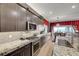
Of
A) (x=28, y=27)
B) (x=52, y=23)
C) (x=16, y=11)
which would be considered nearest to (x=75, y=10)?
(x=52, y=23)

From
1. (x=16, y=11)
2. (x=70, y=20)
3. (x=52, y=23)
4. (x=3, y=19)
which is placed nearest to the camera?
(x=3, y=19)

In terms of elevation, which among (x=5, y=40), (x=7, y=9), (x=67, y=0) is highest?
(x=67, y=0)

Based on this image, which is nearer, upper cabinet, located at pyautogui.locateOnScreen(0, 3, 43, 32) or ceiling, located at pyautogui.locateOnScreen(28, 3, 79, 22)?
upper cabinet, located at pyautogui.locateOnScreen(0, 3, 43, 32)

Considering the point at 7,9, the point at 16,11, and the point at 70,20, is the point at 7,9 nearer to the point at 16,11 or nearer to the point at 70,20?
the point at 16,11

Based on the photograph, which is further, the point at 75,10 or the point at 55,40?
the point at 55,40

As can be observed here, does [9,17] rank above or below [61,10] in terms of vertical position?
below

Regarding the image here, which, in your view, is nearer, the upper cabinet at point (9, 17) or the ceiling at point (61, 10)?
the upper cabinet at point (9, 17)

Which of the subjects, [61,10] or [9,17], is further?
[61,10]

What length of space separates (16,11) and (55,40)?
3.78 meters

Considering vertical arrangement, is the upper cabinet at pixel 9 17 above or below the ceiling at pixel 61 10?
below

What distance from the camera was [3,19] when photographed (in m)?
1.83

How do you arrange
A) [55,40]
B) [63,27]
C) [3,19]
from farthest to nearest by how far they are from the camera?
[55,40]
[63,27]
[3,19]

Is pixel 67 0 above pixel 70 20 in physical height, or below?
above

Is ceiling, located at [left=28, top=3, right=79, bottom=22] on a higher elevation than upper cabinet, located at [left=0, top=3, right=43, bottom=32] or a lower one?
higher
